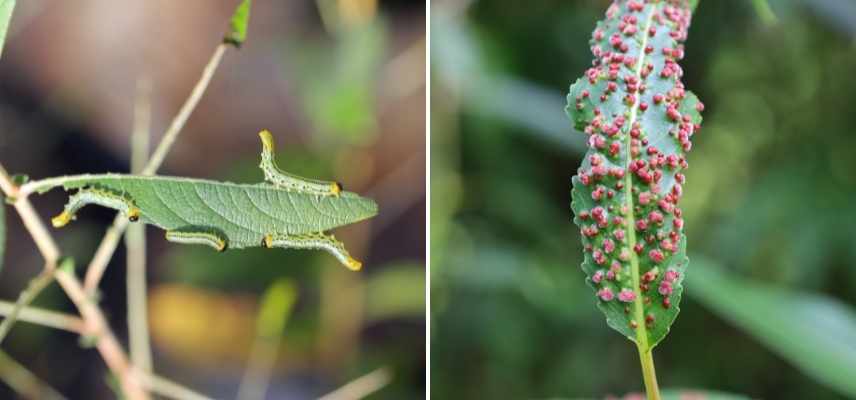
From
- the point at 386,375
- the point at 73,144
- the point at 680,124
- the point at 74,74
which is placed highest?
the point at 74,74

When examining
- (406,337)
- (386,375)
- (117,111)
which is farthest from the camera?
(117,111)

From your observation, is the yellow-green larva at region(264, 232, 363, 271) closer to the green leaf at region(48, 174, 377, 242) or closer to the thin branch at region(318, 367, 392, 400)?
the green leaf at region(48, 174, 377, 242)

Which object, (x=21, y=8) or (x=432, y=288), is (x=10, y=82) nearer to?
(x=21, y=8)

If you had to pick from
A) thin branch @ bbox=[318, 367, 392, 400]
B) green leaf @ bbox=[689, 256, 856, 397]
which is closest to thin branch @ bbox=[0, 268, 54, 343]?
thin branch @ bbox=[318, 367, 392, 400]

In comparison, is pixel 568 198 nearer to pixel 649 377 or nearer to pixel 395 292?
pixel 395 292

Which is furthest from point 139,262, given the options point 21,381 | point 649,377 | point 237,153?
point 649,377

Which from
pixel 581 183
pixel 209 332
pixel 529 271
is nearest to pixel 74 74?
pixel 209 332

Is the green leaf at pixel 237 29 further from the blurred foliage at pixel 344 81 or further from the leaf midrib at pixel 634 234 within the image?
the blurred foliage at pixel 344 81
